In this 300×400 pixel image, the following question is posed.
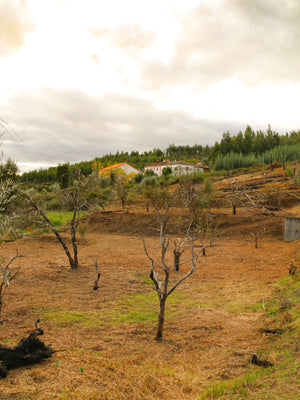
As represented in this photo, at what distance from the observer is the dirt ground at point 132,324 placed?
4.31 meters

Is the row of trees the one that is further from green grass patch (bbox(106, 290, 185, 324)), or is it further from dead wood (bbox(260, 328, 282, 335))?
dead wood (bbox(260, 328, 282, 335))

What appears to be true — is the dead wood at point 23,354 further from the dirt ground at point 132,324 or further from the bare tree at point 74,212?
the bare tree at point 74,212

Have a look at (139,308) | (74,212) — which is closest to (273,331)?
(139,308)

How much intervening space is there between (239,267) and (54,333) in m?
9.15

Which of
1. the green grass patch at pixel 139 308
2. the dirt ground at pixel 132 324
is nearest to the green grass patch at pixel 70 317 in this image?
the dirt ground at pixel 132 324

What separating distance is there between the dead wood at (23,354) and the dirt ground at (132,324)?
139 millimetres

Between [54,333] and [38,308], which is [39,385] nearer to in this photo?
[54,333]

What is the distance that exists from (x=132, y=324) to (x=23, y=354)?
10.3 ft

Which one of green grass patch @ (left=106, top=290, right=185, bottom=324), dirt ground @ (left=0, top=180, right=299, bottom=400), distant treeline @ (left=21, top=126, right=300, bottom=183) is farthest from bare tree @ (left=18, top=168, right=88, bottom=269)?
distant treeline @ (left=21, top=126, right=300, bottom=183)

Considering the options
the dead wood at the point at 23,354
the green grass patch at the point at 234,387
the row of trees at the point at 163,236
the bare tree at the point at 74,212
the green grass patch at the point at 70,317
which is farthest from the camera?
the bare tree at the point at 74,212

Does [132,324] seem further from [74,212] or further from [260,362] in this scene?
[74,212]

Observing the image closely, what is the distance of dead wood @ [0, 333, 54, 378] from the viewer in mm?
4297

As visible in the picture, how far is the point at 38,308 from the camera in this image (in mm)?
7887

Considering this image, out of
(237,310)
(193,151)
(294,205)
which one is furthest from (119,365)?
(193,151)
